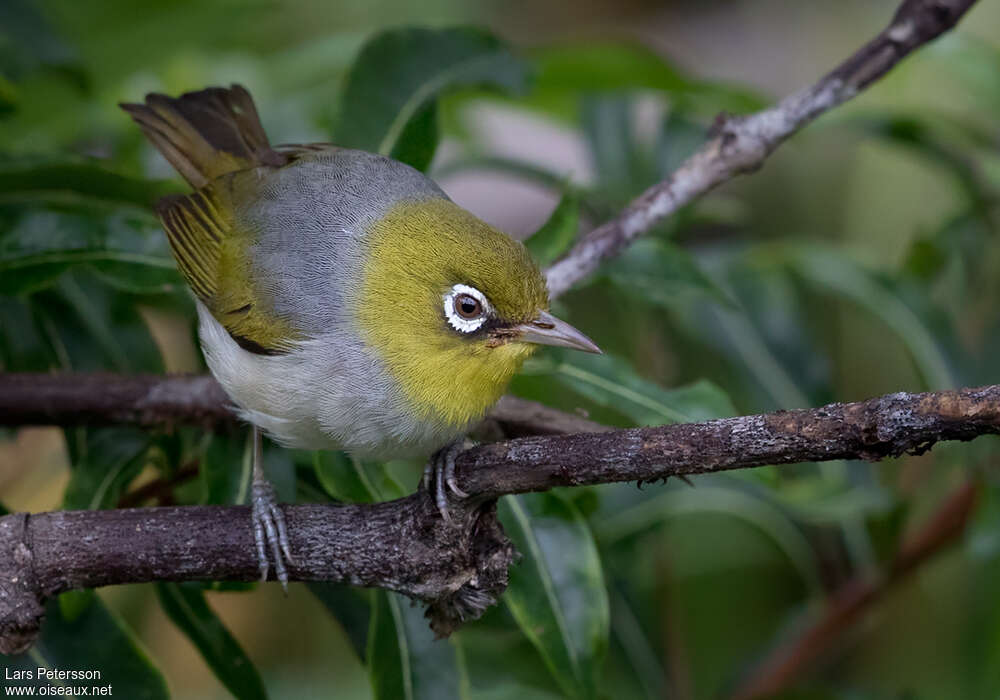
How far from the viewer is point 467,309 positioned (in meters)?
2.92

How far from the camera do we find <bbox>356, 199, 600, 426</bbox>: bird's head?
2854mm

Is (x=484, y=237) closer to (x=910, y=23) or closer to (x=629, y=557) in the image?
(x=910, y=23)

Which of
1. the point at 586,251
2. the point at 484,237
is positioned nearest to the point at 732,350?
the point at 586,251

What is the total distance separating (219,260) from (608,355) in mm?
1339

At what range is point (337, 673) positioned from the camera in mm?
5090

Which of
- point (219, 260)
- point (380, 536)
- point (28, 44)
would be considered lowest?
point (380, 536)

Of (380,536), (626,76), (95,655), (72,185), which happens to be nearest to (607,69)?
(626,76)

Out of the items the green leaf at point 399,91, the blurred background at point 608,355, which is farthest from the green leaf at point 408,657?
the green leaf at point 399,91

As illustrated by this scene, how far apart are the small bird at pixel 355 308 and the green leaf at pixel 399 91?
206 millimetres

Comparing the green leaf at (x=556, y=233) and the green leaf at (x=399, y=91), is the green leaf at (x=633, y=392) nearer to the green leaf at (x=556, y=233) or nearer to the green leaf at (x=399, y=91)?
the green leaf at (x=556, y=233)

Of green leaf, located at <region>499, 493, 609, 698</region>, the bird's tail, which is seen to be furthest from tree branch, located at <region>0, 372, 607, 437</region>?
the bird's tail

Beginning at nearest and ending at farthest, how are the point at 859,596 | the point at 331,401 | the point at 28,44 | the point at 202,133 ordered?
the point at 331,401 < the point at 202,133 < the point at 28,44 < the point at 859,596

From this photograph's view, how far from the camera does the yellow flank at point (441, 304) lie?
9.35 feet

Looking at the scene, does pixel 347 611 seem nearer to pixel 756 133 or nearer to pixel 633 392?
pixel 633 392
